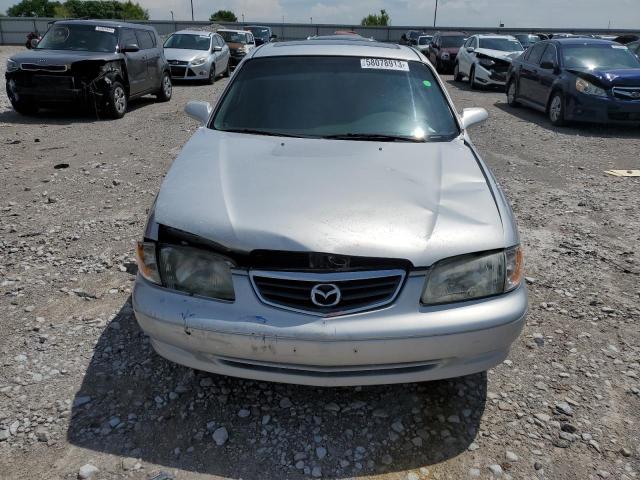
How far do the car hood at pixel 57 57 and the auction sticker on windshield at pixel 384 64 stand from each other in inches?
291

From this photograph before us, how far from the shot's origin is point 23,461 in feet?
7.52

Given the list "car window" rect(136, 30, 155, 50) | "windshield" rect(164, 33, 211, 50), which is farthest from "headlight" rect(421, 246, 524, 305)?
"windshield" rect(164, 33, 211, 50)

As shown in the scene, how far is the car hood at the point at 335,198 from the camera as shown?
2246 millimetres

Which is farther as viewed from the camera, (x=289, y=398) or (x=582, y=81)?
(x=582, y=81)

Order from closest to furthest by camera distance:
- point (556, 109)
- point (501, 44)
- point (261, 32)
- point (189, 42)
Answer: point (556, 109) → point (189, 42) → point (501, 44) → point (261, 32)

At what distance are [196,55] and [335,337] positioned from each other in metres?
15.0

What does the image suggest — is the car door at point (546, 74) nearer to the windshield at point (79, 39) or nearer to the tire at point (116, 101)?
the tire at point (116, 101)

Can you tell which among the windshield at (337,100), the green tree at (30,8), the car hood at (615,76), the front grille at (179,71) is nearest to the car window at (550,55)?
the car hood at (615,76)

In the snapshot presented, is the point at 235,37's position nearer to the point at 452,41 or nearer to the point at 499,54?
the point at 452,41

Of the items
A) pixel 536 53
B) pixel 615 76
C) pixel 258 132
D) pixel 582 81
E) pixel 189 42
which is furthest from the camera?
pixel 189 42

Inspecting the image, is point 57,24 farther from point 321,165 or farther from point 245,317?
point 245,317

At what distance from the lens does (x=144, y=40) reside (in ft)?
38.3

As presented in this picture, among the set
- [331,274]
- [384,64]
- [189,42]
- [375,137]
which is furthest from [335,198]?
[189,42]

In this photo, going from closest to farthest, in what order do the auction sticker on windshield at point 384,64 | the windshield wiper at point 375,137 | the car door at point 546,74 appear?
the windshield wiper at point 375,137 < the auction sticker on windshield at point 384,64 < the car door at point 546,74
